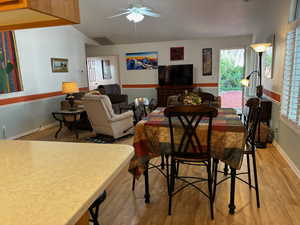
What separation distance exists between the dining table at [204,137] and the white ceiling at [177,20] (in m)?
3.79

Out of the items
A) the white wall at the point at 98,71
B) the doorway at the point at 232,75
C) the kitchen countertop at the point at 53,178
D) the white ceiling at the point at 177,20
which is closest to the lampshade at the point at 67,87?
the white ceiling at the point at 177,20

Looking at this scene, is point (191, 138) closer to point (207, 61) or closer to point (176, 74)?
point (176, 74)

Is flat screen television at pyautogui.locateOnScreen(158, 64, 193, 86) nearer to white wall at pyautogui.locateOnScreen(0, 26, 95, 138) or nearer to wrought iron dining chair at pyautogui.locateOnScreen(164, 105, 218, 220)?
white wall at pyautogui.locateOnScreen(0, 26, 95, 138)

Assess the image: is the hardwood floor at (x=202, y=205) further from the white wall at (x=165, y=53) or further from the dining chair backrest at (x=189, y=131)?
the white wall at (x=165, y=53)

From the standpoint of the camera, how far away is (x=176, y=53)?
7465mm

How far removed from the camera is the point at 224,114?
254cm

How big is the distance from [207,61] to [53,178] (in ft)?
23.2

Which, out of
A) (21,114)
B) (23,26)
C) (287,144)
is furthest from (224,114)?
(21,114)

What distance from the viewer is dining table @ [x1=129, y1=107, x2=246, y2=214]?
2.03 m

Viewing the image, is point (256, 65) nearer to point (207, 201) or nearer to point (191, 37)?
point (191, 37)

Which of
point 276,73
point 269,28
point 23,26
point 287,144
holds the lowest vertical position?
point 287,144

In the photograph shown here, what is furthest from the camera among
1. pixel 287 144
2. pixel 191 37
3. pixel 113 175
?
pixel 191 37

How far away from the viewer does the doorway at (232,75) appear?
7.11 m

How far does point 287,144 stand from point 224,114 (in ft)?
4.54
